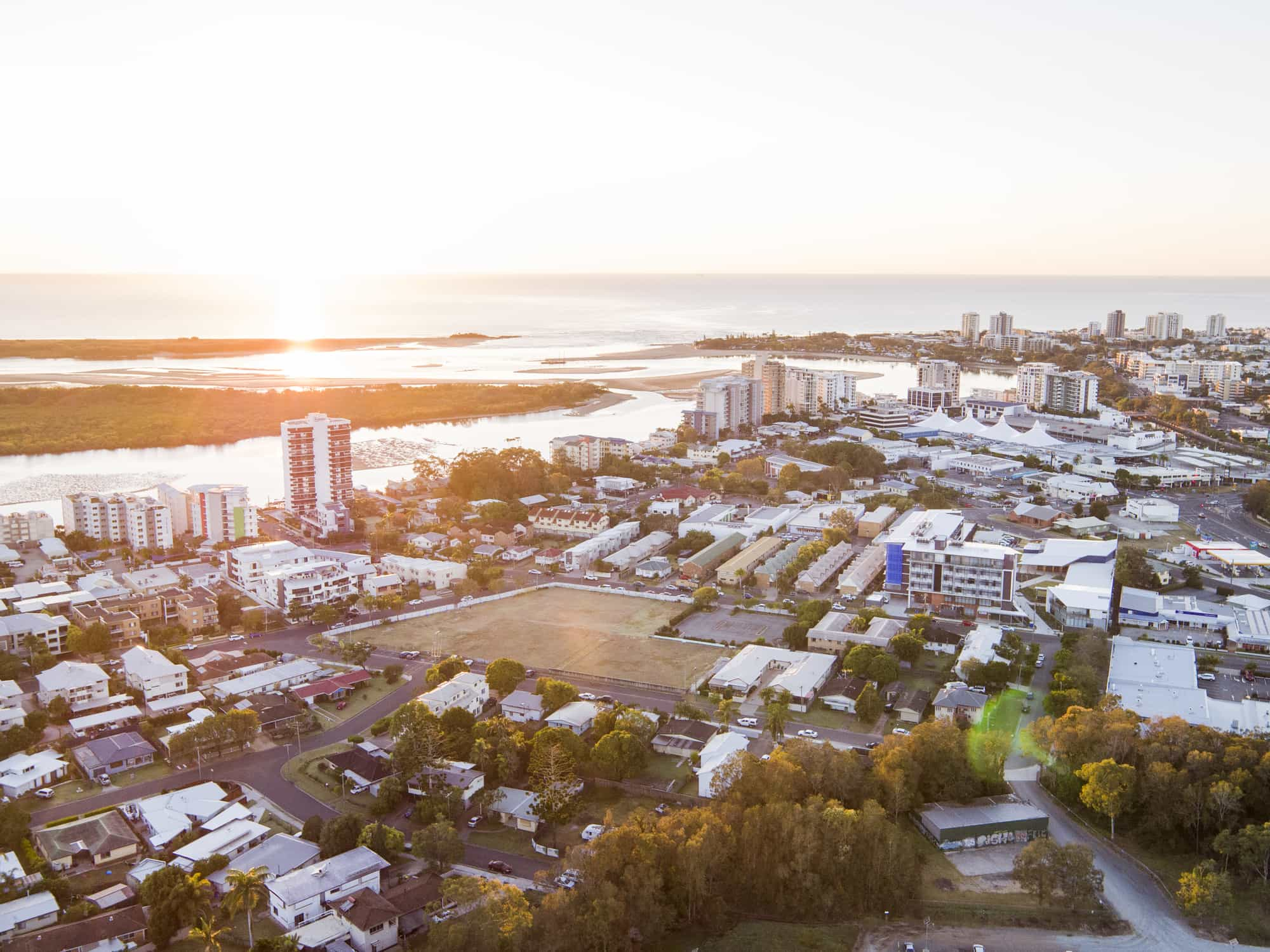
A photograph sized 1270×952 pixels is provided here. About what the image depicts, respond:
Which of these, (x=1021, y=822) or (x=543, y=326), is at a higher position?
(x=543, y=326)

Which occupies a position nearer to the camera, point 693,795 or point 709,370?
point 693,795

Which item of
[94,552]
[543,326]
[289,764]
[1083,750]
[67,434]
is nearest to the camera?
[1083,750]

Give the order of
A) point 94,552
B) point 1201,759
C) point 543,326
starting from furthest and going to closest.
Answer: point 543,326 < point 94,552 < point 1201,759

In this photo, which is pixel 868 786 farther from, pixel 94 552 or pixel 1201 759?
pixel 94 552

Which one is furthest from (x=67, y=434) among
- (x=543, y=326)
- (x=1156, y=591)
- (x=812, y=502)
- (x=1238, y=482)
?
(x=543, y=326)

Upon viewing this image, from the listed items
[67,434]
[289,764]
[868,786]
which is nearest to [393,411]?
[67,434]

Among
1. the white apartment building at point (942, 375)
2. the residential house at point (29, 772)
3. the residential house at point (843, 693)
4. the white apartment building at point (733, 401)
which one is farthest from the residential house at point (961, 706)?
the white apartment building at point (942, 375)

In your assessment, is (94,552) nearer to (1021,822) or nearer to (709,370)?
(1021,822)
